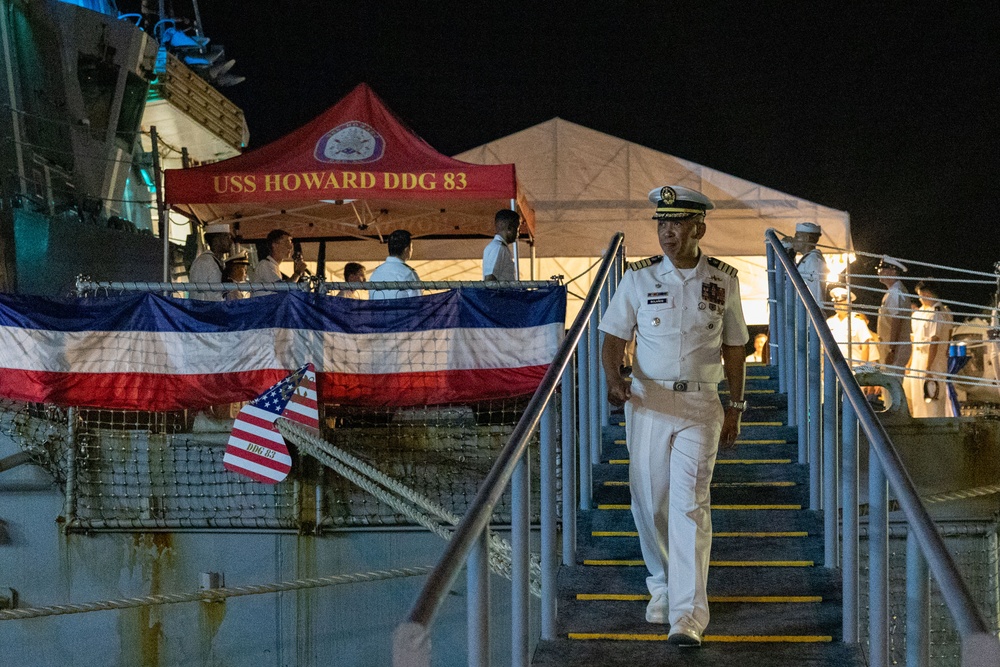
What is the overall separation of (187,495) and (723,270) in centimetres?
493

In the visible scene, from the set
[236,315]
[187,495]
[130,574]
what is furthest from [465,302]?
[130,574]

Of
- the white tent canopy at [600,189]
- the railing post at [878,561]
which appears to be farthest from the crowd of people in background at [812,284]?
the white tent canopy at [600,189]

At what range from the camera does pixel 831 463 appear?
218 inches

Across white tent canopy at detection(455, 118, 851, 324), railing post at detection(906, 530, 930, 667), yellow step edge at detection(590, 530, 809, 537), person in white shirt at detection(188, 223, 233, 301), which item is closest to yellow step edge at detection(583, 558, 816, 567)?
yellow step edge at detection(590, 530, 809, 537)

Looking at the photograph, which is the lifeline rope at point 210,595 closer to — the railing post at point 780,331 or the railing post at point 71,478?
the railing post at point 71,478

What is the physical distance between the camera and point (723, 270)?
5.46 m

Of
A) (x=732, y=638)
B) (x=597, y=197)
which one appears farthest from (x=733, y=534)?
(x=597, y=197)

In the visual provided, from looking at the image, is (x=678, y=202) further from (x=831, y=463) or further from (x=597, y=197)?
(x=597, y=197)

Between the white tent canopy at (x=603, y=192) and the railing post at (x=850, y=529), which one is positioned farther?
the white tent canopy at (x=603, y=192)

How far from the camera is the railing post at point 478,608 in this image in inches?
132

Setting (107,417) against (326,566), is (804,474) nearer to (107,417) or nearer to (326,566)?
(326,566)

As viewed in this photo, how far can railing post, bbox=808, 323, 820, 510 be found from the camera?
6320 millimetres

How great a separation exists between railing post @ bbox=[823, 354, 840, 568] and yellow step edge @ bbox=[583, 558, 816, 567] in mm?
143

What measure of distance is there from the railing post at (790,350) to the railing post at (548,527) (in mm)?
2757
